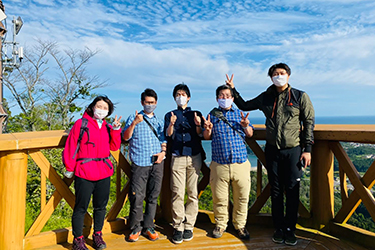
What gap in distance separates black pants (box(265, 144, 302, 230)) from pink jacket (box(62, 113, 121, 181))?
178 centimetres

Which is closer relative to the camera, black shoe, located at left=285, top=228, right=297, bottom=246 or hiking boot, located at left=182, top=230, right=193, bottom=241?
black shoe, located at left=285, top=228, right=297, bottom=246

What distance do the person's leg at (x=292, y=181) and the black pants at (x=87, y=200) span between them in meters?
A: 1.95

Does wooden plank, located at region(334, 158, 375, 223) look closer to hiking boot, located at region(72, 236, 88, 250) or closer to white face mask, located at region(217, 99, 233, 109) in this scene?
white face mask, located at region(217, 99, 233, 109)

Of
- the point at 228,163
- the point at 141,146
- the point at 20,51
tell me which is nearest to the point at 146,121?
the point at 141,146

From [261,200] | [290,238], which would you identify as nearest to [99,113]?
[261,200]

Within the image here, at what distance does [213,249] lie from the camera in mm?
2902

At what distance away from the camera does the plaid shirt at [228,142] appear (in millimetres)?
3020

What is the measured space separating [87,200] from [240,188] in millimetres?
1638

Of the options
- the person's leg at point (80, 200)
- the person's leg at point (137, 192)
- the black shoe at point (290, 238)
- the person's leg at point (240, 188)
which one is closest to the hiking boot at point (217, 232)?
the person's leg at point (240, 188)

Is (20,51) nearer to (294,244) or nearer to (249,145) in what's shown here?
(249,145)

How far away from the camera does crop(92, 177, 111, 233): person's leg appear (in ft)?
9.27

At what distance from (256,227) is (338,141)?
1.47m

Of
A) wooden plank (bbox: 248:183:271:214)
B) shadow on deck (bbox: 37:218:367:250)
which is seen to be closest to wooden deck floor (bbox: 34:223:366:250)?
shadow on deck (bbox: 37:218:367:250)

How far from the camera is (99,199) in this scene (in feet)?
9.35
